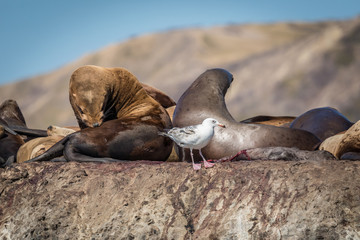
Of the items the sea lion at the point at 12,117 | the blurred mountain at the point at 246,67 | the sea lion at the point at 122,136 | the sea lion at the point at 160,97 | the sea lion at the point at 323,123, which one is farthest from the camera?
the blurred mountain at the point at 246,67

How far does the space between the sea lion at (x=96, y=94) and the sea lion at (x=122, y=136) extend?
0.5 inches

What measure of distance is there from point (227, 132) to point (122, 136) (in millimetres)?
1224

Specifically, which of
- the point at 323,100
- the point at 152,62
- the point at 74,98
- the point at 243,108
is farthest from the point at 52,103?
the point at 74,98

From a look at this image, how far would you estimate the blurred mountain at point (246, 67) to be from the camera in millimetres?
74438

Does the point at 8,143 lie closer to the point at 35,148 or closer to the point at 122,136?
the point at 35,148

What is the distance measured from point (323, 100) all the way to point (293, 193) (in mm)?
66105

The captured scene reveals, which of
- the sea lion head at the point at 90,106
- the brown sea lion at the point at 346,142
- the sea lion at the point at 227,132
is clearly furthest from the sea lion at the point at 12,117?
the brown sea lion at the point at 346,142

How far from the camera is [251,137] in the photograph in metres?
7.08

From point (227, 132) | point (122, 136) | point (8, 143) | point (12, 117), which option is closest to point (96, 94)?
point (122, 136)

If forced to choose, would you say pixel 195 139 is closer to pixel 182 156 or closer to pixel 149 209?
pixel 149 209

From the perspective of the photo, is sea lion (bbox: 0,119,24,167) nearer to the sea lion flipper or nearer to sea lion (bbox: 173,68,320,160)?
the sea lion flipper

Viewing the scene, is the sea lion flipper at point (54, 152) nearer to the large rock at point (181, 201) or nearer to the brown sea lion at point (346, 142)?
the large rock at point (181, 201)

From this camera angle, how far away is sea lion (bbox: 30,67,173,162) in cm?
655

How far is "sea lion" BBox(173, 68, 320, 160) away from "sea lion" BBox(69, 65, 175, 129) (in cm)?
75
